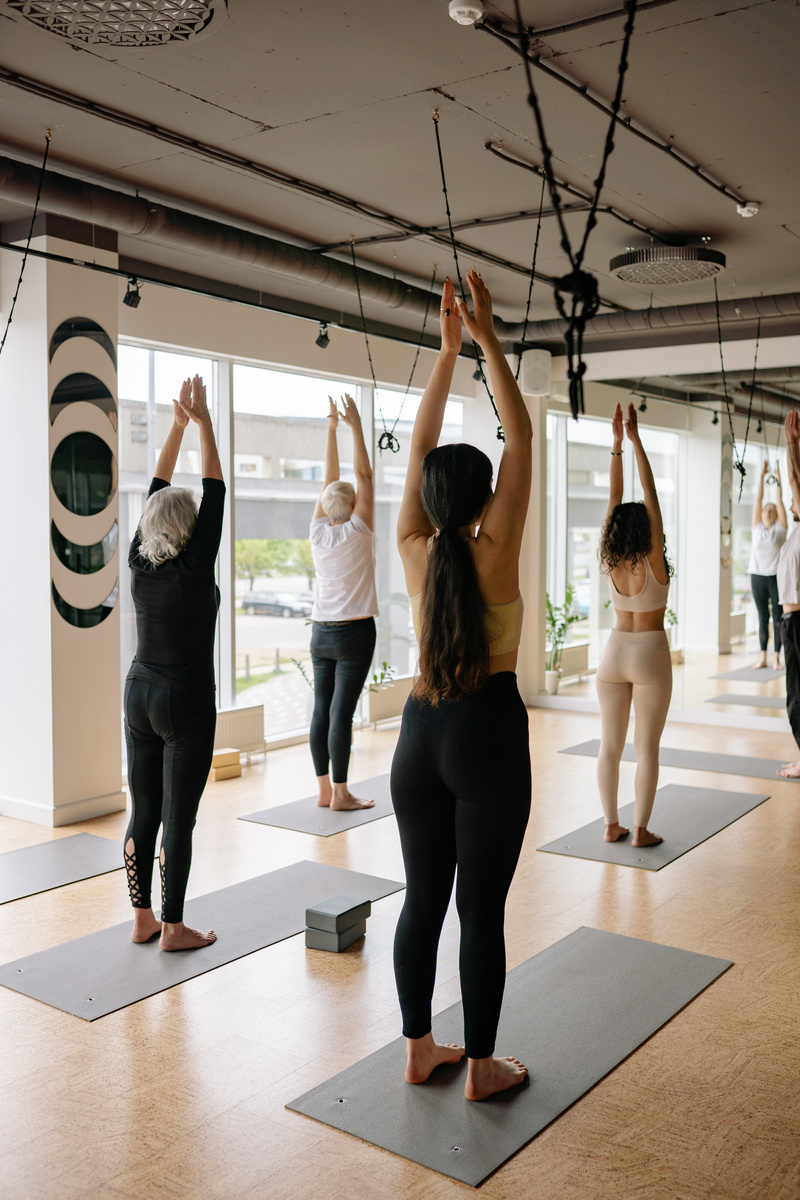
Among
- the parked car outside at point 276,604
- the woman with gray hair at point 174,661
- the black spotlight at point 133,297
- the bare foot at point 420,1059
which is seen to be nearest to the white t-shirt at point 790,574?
the parked car outside at point 276,604

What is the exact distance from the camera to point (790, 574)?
5.43m

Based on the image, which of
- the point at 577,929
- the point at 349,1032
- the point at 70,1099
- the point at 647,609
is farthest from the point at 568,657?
the point at 70,1099

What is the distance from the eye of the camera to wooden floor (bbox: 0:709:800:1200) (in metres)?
2.14

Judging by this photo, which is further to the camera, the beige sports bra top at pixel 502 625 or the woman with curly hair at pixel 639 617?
the woman with curly hair at pixel 639 617

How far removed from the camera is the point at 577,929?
3.54m

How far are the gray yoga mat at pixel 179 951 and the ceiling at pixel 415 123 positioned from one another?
2757 mm

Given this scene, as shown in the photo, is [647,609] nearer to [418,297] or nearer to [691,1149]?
[691,1149]

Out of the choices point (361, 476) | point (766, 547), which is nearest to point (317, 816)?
point (361, 476)

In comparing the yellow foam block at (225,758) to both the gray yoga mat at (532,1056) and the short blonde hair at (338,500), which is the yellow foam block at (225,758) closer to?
the short blonde hair at (338,500)

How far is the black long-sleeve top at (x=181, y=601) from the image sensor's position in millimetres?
3139

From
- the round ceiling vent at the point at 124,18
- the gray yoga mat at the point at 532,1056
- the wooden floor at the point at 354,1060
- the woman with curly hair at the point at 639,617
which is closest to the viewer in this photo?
the wooden floor at the point at 354,1060

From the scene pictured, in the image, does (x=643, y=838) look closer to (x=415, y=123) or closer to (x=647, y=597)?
(x=647, y=597)

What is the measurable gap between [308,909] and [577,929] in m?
0.93

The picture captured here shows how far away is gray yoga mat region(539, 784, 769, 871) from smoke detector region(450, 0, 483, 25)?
3.12 m
